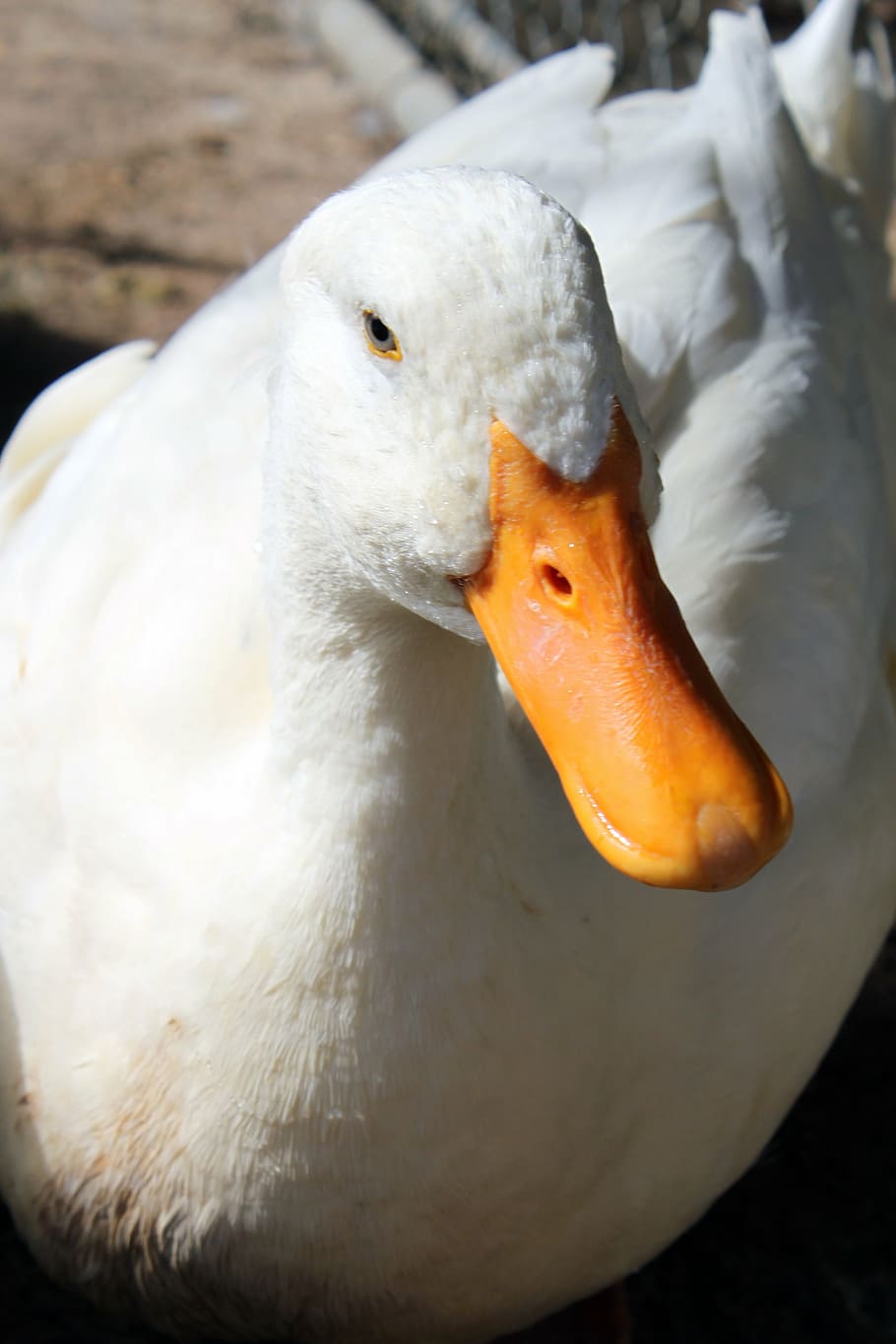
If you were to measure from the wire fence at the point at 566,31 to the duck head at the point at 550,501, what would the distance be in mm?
3555

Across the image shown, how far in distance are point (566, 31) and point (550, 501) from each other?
4.13m

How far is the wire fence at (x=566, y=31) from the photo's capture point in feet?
15.1

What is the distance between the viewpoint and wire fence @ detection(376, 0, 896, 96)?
15.1 ft

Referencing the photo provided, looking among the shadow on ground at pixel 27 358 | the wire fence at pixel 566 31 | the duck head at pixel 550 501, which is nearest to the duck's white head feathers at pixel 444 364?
the duck head at pixel 550 501

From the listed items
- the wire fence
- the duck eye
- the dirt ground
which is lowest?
the dirt ground

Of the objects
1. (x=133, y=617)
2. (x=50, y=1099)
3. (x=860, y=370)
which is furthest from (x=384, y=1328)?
(x=860, y=370)

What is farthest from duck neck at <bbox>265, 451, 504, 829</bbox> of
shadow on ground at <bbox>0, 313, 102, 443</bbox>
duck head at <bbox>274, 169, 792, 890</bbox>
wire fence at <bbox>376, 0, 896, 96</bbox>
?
wire fence at <bbox>376, 0, 896, 96</bbox>

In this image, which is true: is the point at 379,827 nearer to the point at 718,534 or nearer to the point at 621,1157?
the point at 621,1157

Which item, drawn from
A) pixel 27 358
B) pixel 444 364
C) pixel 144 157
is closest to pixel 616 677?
pixel 444 364

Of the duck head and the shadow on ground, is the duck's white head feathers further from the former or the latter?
the shadow on ground

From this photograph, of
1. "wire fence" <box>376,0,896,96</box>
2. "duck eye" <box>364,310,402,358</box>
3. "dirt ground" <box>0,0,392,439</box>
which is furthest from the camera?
"wire fence" <box>376,0,896,96</box>

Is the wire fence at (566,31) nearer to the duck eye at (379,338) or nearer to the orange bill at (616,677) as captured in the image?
the duck eye at (379,338)

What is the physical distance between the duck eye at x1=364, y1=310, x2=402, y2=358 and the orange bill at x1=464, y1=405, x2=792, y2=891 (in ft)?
0.42

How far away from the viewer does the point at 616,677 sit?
1.19 meters
